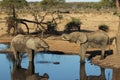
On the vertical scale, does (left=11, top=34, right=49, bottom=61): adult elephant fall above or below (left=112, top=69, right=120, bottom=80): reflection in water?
above

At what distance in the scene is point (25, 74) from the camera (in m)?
20.3

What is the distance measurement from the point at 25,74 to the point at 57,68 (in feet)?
8.54

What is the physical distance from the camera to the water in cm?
2014

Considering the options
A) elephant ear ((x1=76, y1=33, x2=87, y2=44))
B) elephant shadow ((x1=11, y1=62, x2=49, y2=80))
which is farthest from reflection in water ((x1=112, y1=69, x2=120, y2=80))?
elephant shadow ((x1=11, y1=62, x2=49, y2=80))

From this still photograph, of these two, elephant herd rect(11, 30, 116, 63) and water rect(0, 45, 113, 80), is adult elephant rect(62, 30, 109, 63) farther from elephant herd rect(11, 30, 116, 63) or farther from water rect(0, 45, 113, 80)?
water rect(0, 45, 113, 80)

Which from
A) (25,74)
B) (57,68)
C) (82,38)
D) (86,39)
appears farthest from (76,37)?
(25,74)

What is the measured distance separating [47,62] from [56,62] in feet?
2.22

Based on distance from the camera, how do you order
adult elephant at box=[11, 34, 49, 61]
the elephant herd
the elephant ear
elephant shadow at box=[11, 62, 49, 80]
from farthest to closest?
1. the elephant ear
2. the elephant herd
3. adult elephant at box=[11, 34, 49, 61]
4. elephant shadow at box=[11, 62, 49, 80]

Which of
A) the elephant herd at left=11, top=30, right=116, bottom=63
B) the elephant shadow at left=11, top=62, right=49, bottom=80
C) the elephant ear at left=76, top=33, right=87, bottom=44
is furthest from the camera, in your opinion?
the elephant ear at left=76, top=33, right=87, bottom=44

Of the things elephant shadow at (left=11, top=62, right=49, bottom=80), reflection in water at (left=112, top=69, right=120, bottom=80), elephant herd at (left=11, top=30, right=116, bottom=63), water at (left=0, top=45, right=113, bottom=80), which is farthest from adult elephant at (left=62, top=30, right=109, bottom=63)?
elephant shadow at (left=11, top=62, right=49, bottom=80)

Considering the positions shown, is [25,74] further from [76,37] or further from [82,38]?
[82,38]

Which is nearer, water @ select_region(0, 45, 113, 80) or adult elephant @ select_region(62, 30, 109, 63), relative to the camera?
water @ select_region(0, 45, 113, 80)

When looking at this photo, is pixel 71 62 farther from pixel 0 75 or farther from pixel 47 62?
pixel 0 75

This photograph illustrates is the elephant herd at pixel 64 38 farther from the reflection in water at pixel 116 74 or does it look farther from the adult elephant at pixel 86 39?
the reflection in water at pixel 116 74
